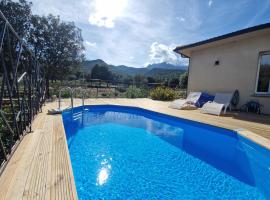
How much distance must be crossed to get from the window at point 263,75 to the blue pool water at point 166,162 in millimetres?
3484

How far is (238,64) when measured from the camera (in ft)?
26.2

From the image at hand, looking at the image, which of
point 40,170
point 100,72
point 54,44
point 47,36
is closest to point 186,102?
point 40,170

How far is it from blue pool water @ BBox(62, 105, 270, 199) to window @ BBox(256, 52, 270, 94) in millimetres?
3484

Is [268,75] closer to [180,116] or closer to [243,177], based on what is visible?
[180,116]

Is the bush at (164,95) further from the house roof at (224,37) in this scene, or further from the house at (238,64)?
the house roof at (224,37)

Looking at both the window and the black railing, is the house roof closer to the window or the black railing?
the window

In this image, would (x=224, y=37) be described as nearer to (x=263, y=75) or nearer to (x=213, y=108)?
(x=263, y=75)

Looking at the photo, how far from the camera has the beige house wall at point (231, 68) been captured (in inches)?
290

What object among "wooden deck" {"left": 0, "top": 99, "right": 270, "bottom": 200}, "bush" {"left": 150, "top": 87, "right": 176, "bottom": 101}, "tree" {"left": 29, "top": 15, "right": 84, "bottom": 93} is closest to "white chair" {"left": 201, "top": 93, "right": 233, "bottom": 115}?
"wooden deck" {"left": 0, "top": 99, "right": 270, "bottom": 200}

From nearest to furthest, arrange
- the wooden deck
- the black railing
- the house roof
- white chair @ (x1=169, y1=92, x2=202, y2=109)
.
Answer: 1. the wooden deck
2. the black railing
3. the house roof
4. white chair @ (x1=169, y1=92, x2=202, y2=109)

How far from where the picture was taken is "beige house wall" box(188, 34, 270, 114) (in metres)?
7.36

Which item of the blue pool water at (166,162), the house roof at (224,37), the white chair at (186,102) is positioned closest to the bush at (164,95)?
the house roof at (224,37)

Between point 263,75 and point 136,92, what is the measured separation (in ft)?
26.5

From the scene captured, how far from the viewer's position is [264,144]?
376 cm
